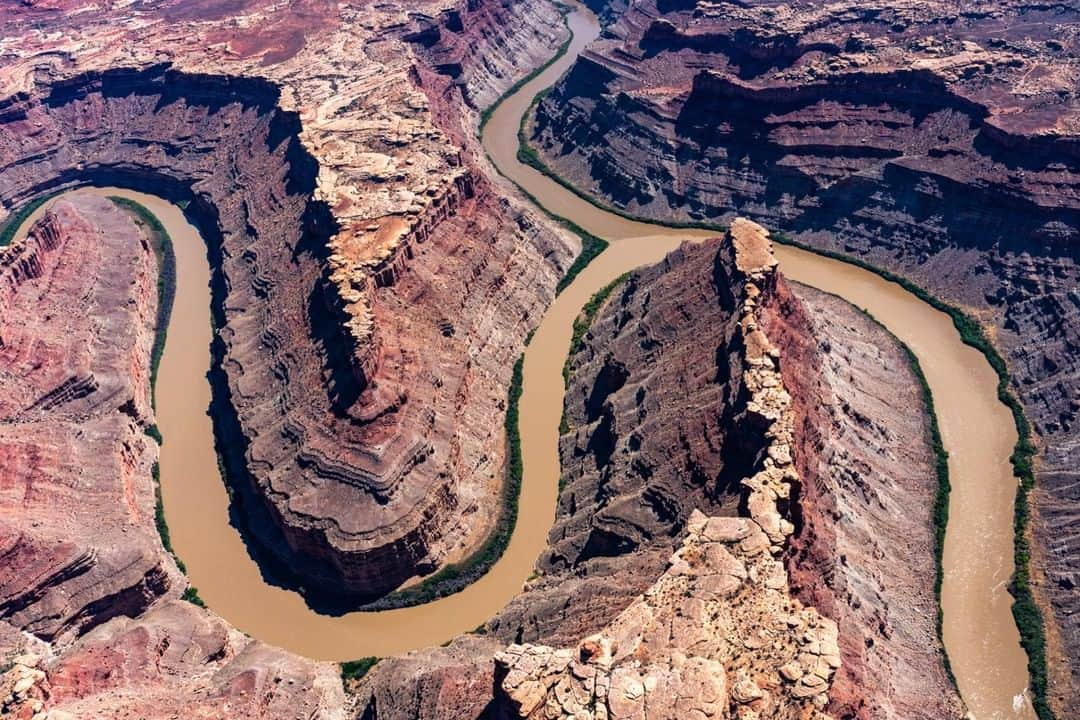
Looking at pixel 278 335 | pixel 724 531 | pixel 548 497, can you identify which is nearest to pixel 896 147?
pixel 548 497

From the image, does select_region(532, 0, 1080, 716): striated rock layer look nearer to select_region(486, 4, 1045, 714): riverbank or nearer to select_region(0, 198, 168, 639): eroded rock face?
select_region(486, 4, 1045, 714): riverbank

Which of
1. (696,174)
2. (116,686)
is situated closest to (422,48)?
(696,174)

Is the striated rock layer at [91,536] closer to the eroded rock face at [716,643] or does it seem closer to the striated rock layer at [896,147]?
the eroded rock face at [716,643]

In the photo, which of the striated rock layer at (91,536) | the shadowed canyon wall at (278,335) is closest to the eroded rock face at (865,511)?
the shadowed canyon wall at (278,335)

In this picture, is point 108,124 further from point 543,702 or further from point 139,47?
point 543,702

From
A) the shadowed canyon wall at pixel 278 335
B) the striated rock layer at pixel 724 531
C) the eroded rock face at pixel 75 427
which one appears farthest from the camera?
the eroded rock face at pixel 75 427

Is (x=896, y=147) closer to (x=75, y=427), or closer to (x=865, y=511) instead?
(x=865, y=511)
